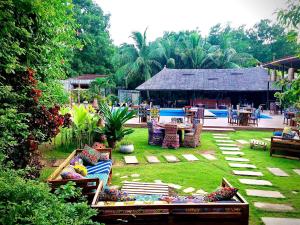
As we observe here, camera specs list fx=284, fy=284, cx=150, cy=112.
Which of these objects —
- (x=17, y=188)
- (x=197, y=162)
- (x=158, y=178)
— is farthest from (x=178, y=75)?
(x=17, y=188)

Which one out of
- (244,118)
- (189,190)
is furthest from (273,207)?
(244,118)

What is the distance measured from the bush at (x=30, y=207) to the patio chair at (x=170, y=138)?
7.98 metres

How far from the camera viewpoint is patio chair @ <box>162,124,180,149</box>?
1121 centimetres

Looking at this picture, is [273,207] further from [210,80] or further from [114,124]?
[210,80]

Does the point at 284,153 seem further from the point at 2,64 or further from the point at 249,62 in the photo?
the point at 249,62

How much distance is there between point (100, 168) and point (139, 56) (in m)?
28.8

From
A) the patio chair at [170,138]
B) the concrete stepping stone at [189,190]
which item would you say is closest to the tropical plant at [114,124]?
the patio chair at [170,138]

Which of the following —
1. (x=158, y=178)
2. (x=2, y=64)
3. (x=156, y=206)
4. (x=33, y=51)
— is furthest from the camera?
(x=158, y=178)

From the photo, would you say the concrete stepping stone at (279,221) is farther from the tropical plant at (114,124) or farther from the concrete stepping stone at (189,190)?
the tropical plant at (114,124)

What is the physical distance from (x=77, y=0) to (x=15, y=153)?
125ft

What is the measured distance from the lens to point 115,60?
35750 millimetres

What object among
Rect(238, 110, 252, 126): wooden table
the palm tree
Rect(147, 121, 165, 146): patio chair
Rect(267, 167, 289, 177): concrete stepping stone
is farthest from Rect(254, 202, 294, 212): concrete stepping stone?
the palm tree

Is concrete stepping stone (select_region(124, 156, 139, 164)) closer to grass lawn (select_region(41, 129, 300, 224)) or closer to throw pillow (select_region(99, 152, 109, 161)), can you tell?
grass lawn (select_region(41, 129, 300, 224))

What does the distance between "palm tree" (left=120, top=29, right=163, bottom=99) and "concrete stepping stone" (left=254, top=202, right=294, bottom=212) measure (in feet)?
92.1
